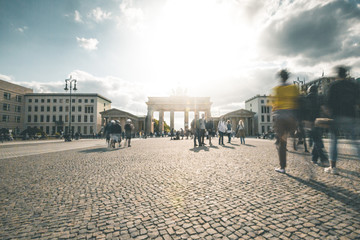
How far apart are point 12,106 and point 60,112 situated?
528 inches

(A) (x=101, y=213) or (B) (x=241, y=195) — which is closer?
(A) (x=101, y=213)

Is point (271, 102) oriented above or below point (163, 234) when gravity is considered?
above

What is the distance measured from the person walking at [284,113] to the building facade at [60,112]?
71.6 meters

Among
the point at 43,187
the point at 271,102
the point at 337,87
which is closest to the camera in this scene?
the point at 43,187

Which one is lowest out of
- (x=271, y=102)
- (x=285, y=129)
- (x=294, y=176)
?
(x=294, y=176)

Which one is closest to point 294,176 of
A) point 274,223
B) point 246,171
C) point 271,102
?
point 246,171

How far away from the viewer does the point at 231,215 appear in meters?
2.01

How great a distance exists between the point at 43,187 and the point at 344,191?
4.87 m

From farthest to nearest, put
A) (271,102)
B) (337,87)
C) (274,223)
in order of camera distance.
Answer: (271,102)
(337,87)
(274,223)

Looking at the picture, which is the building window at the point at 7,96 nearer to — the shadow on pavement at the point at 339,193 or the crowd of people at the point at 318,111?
the crowd of people at the point at 318,111

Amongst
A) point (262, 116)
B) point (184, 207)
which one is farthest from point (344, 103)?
point (262, 116)

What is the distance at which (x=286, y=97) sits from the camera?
153 inches

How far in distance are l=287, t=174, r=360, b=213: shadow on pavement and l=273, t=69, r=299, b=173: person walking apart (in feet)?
2.61

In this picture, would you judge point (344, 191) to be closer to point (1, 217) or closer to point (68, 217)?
point (68, 217)
